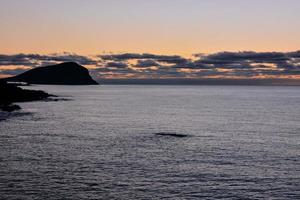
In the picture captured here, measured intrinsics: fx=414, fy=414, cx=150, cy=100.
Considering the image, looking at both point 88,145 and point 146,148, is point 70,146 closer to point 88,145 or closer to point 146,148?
point 88,145

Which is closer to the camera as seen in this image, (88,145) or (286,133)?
(88,145)

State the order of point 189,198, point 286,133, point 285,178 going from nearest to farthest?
1. point 189,198
2. point 285,178
3. point 286,133

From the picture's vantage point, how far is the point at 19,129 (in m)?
84.4

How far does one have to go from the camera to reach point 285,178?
149 feet

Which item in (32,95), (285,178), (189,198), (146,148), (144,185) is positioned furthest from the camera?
(32,95)

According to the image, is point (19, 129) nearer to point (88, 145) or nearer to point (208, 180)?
A: point (88, 145)

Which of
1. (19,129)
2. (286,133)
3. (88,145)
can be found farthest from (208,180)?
(19,129)

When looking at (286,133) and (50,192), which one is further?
(286,133)

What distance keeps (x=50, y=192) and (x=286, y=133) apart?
58.3 m

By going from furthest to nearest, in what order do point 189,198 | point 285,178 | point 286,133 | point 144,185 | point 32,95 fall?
1. point 32,95
2. point 286,133
3. point 285,178
4. point 144,185
5. point 189,198

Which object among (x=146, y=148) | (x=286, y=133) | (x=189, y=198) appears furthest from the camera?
(x=286, y=133)

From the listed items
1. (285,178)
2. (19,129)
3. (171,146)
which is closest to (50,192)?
(285,178)

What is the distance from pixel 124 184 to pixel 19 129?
48.5 m

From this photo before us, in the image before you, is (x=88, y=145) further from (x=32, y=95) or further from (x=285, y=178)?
(x=32, y=95)
